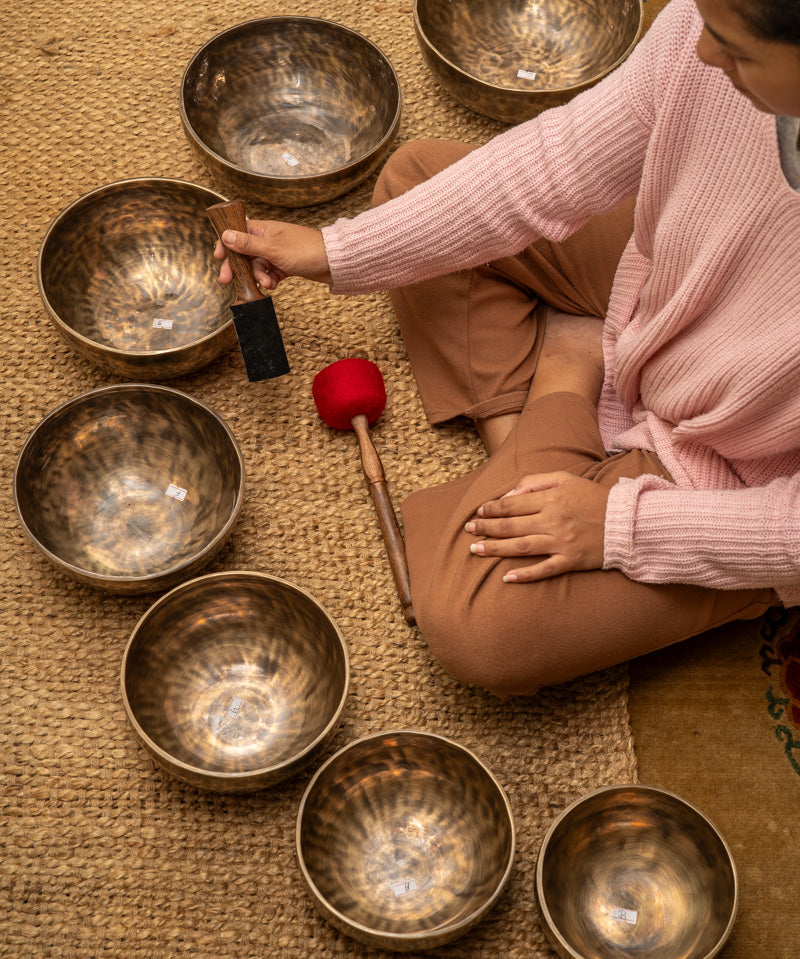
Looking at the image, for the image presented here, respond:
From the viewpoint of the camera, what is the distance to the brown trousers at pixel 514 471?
1259mm

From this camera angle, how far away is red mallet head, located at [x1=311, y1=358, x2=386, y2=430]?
1.52 meters

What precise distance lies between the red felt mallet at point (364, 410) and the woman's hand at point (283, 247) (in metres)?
0.19

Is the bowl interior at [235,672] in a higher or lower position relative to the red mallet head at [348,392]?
lower

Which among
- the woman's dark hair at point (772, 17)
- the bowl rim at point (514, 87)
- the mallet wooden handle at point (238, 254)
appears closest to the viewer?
the woman's dark hair at point (772, 17)

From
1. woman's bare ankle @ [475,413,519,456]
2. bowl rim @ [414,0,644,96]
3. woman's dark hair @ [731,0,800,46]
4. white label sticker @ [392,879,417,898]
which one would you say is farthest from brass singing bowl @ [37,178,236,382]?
woman's dark hair @ [731,0,800,46]

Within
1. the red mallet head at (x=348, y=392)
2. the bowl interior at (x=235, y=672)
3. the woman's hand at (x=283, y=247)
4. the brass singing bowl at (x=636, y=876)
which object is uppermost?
the woman's hand at (x=283, y=247)

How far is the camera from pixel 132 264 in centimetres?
170

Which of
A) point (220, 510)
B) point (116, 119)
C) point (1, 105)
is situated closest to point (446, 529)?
point (220, 510)

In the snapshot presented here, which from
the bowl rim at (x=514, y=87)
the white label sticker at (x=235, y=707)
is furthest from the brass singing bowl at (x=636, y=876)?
the bowl rim at (x=514, y=87)

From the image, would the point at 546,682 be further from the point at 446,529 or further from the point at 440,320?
the point at 440,320

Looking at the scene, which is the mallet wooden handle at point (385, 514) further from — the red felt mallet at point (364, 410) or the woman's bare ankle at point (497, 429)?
the woman's bare ankle at point (497, 429)

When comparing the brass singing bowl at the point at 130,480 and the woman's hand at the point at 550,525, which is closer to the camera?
the woman's hand at the point at 550,525

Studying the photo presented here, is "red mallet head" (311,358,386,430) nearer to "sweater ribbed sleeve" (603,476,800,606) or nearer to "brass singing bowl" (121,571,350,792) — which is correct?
"brass singing bowl" (121,571,350,792)

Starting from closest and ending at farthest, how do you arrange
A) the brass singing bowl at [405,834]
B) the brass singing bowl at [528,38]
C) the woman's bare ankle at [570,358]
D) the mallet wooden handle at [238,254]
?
1. the brass singing bowl at [405,834]
2. the mallet wooden handle at [238,254]
3. the woman's bare ankle at [570,358]
4. the brass singing bowl at [528,38]
